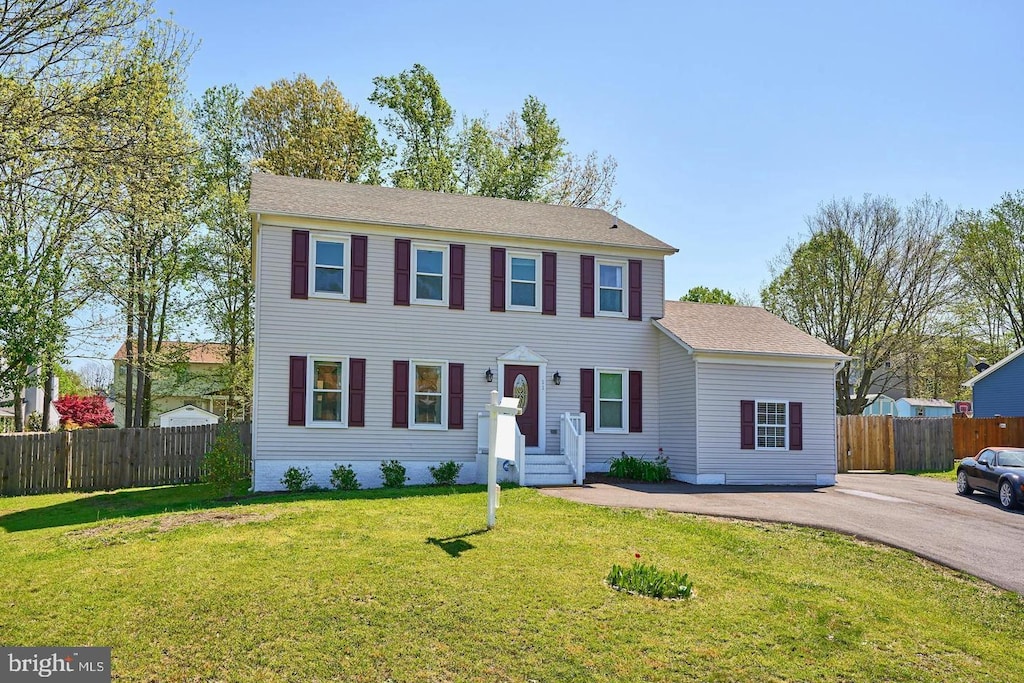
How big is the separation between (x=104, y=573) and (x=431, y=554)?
3.70 meters

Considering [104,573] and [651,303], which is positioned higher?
[651,303]

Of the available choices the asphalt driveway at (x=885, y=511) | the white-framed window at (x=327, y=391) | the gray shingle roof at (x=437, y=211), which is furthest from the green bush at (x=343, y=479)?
the gray shingle roof at (x=437, y=211)

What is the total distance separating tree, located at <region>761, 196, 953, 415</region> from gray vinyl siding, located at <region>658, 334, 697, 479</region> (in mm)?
18958

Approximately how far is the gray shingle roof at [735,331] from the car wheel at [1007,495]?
15.0 feet

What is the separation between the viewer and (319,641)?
22.3 ft

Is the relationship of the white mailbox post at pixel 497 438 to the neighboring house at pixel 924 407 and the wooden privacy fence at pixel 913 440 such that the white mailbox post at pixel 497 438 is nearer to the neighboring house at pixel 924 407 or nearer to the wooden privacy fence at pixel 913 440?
the wooden privacy fence at pixel 913 440

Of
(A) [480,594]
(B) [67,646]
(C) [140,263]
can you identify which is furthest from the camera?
(C) [140,263]

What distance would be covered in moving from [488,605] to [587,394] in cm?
1120

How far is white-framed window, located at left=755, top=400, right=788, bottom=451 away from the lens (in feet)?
59.0

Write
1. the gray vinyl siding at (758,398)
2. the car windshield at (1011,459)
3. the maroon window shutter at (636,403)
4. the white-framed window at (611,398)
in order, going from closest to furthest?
the car windshield at (1011,459) → the gray vinyl siding at (758,398) → the white-framed window at (611,398) → the maroon window shutter at (636,403)

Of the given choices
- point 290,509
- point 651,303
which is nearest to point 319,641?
point 290,509

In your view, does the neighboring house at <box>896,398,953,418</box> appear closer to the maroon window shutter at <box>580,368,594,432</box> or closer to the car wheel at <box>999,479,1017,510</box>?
the car wheel at <box>999,479,1017,510</box>

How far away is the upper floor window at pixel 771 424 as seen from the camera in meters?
18.0

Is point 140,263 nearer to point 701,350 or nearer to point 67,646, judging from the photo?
point 701,350
